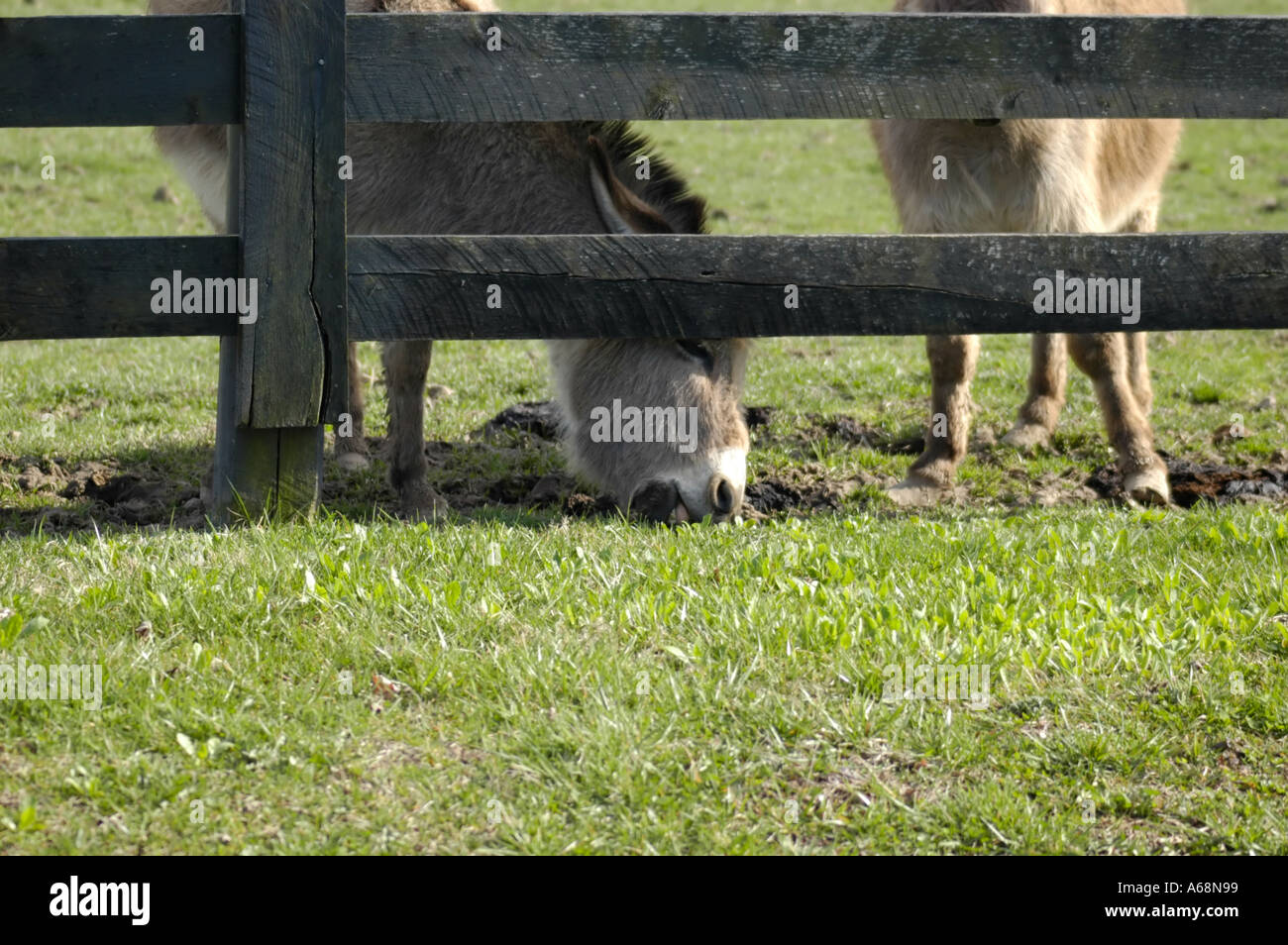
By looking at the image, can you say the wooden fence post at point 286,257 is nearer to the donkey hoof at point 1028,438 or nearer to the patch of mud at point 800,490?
the patch of mud at point 800,490

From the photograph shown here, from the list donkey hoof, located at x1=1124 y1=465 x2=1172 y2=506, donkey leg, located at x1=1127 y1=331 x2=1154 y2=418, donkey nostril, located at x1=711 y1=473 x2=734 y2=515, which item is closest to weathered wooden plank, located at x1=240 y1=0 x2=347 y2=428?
donkey nostril, located at x1=711 y1=473 x2=734 y2=515

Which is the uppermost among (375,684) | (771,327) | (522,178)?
(522,178)

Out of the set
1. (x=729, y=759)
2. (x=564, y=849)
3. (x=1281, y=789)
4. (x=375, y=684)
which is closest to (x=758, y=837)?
(x=729, y=759)

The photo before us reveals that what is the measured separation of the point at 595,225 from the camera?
463 centimetres

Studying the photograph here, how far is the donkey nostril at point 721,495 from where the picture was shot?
4.54 m

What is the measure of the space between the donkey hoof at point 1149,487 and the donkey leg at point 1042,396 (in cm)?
79

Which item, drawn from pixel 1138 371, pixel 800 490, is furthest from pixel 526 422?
pixel 1138 371

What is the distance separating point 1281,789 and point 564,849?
1.60 metres

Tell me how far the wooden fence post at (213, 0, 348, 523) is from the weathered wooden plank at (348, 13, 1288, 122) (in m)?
0.14

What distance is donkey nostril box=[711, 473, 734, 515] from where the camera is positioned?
454cm

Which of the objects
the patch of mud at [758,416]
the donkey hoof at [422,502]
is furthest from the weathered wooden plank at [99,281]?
the patch of mud at [758,416]

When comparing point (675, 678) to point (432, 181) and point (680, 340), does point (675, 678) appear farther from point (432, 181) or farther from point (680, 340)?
point (432, 181)

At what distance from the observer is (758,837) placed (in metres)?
2.53

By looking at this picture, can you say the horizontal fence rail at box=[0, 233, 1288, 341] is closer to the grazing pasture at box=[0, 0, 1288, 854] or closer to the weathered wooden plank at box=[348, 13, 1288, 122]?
the weathered wooden plank at box=[348, 13, 1288, 122]
